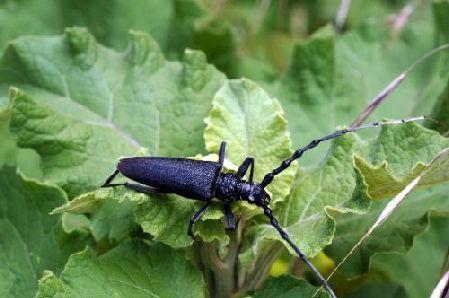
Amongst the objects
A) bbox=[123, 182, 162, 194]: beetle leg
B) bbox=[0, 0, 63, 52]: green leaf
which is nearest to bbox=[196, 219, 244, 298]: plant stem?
bbox=[123, 182, 162, 194]: beetle leg

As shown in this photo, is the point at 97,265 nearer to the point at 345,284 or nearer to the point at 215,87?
the point at 215,87

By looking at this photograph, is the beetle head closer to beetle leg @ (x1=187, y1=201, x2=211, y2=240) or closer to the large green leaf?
beetle leg @ (x1=187, y1=201, x2=211, y2=240)

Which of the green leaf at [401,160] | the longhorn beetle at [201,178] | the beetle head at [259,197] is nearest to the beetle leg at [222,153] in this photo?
the longhorn beetle at [201,178]

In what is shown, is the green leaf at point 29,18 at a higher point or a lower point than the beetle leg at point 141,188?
higher

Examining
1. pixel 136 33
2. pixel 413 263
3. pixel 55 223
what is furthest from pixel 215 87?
pixel 413 263

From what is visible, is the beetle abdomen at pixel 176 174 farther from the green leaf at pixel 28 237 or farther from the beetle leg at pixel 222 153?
the green leaf at pixel 28 237
